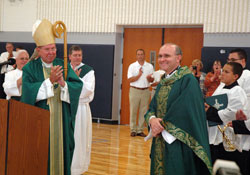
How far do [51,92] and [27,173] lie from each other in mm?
1137

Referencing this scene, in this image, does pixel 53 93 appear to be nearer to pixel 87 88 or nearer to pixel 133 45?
pixel 87 88

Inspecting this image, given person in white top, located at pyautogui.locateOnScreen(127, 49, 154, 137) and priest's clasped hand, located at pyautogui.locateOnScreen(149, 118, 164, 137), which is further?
person in white top, located at pyautogui.locateOnScreen(127, 49, 154, 137)

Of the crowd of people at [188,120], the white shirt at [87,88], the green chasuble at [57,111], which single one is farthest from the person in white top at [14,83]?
the crowd of people at [188,120]

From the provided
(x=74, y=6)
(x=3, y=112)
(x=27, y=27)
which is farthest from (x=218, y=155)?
(x=27, y=27)

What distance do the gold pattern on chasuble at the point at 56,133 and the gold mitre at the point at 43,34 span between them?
473 millimetres

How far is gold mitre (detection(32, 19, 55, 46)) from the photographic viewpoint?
3803mm

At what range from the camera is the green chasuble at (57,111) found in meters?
3.70

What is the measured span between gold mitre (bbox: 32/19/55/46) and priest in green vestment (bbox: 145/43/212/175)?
126 cm

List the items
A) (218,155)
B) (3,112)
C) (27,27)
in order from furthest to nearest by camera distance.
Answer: (27,27), (218,155), (3,112)

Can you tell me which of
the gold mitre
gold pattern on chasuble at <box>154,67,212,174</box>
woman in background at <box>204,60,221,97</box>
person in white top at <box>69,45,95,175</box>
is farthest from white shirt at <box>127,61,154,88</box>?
gold pattern on chasuble at <box>154,67,212,174</box>

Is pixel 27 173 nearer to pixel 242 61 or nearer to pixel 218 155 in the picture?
pixel 218 155

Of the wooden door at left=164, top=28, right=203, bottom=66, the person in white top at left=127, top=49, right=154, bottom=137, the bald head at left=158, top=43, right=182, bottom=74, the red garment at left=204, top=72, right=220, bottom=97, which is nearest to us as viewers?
the bald head at left=158, top=43, right=182, bottom=74

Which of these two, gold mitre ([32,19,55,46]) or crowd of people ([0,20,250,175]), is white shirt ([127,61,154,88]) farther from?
gold mitre ([32,19,55,46])

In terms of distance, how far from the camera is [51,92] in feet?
11.8
